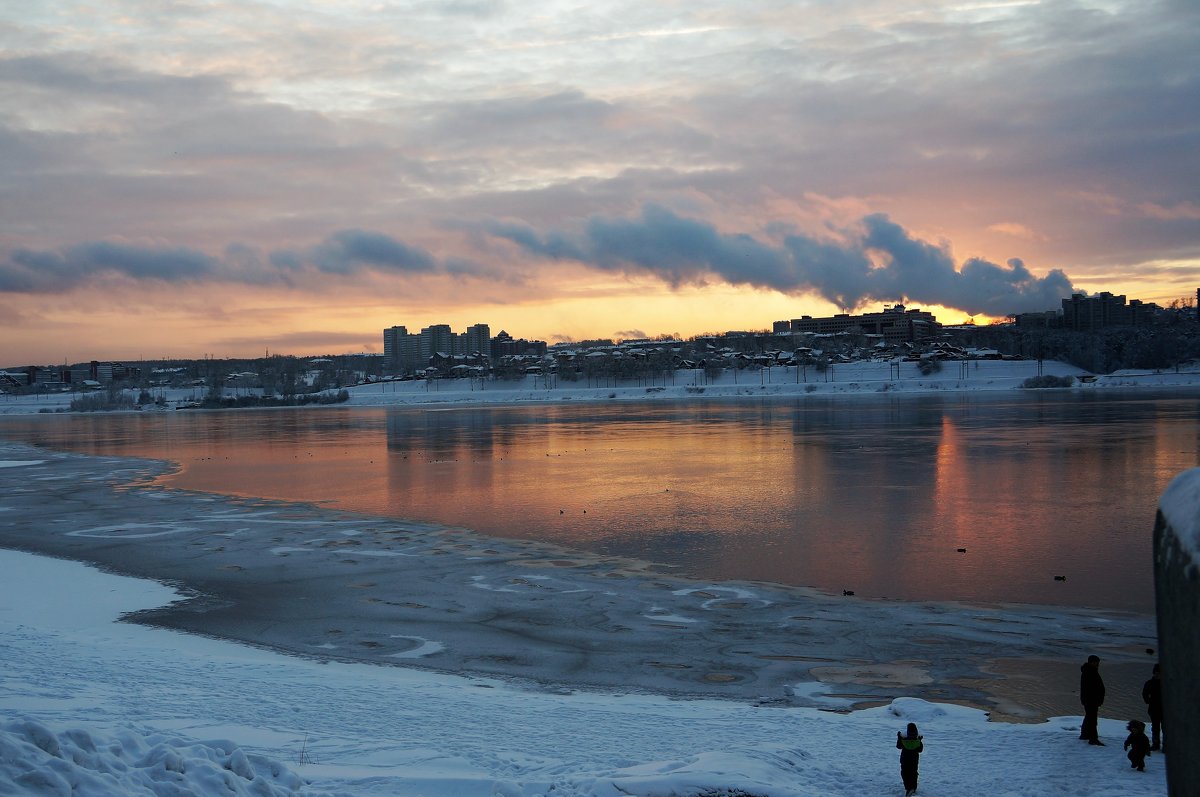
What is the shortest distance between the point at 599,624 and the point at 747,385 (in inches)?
4837

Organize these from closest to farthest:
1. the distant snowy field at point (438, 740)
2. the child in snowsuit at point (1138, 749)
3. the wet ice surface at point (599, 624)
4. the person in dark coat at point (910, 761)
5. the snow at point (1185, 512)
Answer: the snow at point (1185, 512), the distant snowy field at point (438, 740), the person in dark coat at point (910, 761), the child in snowsuit at point (1138, 749), the wet ice surface at point (599, 624)

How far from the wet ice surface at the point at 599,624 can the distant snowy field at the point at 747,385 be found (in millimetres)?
99344

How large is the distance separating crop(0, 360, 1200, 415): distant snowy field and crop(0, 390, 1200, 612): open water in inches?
2198

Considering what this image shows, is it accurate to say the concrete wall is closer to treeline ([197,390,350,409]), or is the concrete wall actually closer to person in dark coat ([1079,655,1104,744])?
person in dark coat ([1079,655,1104,744])

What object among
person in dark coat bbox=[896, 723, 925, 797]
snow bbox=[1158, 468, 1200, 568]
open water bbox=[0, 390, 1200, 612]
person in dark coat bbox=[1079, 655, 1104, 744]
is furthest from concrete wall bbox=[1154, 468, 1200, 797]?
open water bbox=[0, 390, 1200, 612]

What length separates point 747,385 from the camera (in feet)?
443

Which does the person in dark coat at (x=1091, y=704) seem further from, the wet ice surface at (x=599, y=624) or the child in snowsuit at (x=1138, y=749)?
the wet ice surface at (x=599, y=624)

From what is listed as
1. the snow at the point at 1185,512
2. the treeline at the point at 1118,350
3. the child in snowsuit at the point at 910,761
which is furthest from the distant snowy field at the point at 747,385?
the snow at the point at 1185,512

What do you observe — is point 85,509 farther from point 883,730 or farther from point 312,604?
point 883,730

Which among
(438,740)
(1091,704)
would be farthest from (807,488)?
(438,740)

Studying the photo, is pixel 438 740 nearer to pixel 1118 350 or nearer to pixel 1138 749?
pixel 1138 749

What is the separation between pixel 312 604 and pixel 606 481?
57.8ft

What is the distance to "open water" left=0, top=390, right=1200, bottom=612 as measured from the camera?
17.9 metres

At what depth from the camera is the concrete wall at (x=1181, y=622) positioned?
9.38 feet
